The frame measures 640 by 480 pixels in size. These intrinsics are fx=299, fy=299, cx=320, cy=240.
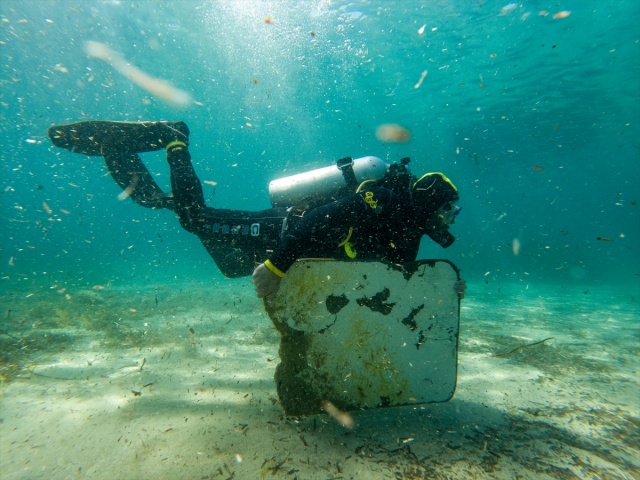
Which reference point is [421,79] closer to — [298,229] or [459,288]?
[459,288]

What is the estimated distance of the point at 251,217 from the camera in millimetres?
4684

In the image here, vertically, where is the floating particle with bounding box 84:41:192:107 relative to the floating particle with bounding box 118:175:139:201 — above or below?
above

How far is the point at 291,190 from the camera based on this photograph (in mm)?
4555

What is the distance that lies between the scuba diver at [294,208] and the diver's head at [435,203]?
0.5 inches

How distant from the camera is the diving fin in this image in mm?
5105

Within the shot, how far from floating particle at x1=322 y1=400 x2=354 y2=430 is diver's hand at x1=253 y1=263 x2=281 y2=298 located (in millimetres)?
1223

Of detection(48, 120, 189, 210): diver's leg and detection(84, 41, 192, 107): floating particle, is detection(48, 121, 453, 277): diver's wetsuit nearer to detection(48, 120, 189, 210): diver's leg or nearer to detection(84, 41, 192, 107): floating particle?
detection(48, 120, 189, 210): diver's leg

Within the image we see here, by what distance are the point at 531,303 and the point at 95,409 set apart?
48.2 feet

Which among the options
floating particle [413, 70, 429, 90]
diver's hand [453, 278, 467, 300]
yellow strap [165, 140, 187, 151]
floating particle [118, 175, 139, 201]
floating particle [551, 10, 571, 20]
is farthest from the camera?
floating particle [413, 70, 429, 90]

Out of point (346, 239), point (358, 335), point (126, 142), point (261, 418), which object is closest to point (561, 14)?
point (346, 239)

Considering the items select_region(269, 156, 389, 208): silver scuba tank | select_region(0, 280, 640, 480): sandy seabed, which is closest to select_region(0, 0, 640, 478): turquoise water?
select_region(0, 280, 640, 480): sandy seabed

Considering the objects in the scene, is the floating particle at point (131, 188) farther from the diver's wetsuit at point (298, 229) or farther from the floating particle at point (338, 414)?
the floating particle at point (338, 414)

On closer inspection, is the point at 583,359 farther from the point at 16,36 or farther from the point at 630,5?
the point at 16,36

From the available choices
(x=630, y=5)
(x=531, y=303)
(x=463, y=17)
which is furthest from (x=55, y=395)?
(x=630, y=5)
